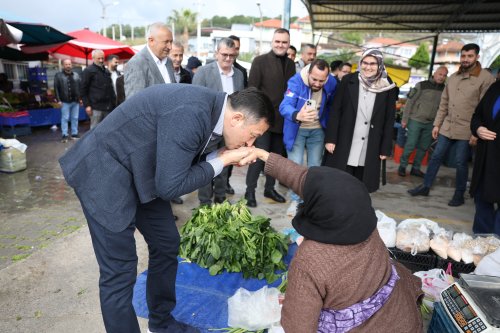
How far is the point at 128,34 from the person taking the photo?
326 ft

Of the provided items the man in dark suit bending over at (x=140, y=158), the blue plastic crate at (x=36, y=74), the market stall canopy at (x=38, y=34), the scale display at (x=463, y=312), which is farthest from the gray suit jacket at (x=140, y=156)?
the blue plastic crate at (x=36, y=74)

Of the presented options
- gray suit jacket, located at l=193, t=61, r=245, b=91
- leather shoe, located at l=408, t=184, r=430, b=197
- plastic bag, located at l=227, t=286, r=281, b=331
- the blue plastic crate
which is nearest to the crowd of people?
plastic bag, located at l=227, t=286, r=281, b=331

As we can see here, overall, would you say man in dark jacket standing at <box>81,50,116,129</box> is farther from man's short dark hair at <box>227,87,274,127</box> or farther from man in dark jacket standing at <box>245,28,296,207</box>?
man's short dark hair at <box>227,87,274,127</box>

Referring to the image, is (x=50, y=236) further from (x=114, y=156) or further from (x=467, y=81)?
(x=467, y=81)

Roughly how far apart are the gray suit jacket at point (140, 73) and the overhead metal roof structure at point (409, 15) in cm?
464

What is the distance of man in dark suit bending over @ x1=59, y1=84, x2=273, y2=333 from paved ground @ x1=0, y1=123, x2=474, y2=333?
0.86m

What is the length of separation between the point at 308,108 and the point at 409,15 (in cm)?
631

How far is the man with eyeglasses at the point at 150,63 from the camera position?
3459mm

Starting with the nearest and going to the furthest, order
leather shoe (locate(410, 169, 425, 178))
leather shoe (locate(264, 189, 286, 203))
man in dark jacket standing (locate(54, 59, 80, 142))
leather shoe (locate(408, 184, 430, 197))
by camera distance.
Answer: leather shoe (locate(264, 189, 286, 203)) < leather shoe (locate(408, 184, 430, 197)) < leather shoe (locate(410, 169, 425, 178)) < man in dark jacket standing (locate(54, 59, 80, 142))

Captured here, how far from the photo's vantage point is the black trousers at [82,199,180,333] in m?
1.87

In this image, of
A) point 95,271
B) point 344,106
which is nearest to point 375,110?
point 344,106

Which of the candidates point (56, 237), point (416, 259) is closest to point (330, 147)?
point (416, 259)

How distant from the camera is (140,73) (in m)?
3.45

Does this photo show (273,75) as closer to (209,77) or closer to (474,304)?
(209,77)
